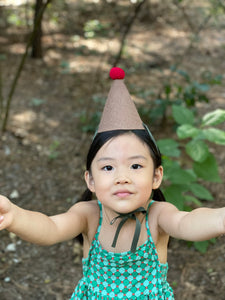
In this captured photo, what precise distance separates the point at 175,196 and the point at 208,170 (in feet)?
0.79

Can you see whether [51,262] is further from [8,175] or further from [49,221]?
[49,221]

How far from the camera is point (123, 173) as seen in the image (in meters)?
1.39

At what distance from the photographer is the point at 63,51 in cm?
548

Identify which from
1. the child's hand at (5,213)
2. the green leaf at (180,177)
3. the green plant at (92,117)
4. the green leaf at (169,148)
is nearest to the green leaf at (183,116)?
the green leaf at (169,148)

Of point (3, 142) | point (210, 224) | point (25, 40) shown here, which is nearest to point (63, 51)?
point (25, 40)

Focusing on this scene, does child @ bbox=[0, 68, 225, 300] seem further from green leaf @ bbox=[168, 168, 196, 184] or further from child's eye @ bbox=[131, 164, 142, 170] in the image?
green leaf @ bbox=[168, 168, 196, 184]

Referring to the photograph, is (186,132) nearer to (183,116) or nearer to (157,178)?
(183,116)

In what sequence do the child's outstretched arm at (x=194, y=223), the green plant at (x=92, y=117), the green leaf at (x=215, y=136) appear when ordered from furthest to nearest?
the green plant at (x=92, y=117)
the green leaf at (x=215, y=136)
the child's outstretched arm at (x=194, y=223)

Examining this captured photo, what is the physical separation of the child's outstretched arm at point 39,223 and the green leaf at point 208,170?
34.2 inches

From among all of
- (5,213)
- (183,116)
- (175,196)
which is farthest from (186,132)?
(5,213)

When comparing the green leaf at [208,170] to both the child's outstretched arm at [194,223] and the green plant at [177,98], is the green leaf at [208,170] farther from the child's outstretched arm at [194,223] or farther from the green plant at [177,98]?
the green plant at [177,98]

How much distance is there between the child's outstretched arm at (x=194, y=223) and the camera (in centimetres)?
128

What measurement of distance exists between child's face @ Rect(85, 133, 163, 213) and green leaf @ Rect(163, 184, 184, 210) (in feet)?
2.36

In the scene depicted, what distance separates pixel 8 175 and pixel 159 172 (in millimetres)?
1941
